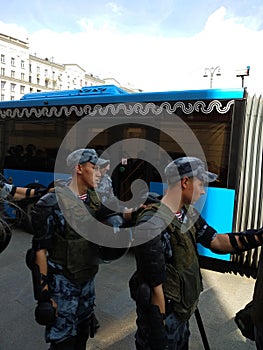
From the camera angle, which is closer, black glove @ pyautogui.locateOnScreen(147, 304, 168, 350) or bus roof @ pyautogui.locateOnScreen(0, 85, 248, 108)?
black glove @ pyautogui.locateOnScreen(147, 304, 168, 350)

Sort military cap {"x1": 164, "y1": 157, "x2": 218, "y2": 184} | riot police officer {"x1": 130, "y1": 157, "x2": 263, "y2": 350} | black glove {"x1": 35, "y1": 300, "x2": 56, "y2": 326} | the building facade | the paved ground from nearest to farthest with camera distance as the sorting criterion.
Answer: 1. riot police officer {"x1": 130, "y1": 157, "x2": 263, "y2": 350}
2. military cap {"x1": 164, "y1": 157, "x2": 218, "y2": 184}
3. black glove {"x1": 35, "y1": 300, "x2": 56, "y2": 326}
4. the paved ground
5. the building facade

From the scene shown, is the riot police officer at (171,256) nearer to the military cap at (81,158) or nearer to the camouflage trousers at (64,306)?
the camouflage trousers at (64,306)

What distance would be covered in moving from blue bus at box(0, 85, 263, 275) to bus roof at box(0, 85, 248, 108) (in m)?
0.02

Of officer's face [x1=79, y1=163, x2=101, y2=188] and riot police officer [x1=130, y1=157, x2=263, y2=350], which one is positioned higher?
officer's face [x1=79, y1=163, x2=101, y2=188]

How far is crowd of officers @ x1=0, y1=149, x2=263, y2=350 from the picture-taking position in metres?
1.67

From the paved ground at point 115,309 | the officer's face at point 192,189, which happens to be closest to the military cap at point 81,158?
the officer's face at point 192,189

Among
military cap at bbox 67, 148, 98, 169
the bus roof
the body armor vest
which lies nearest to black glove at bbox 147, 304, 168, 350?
the body armor vest

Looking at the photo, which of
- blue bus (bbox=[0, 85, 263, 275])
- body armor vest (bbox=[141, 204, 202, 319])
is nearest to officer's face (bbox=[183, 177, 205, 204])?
body armor vest (bbox=[141, 204, 202, 319])

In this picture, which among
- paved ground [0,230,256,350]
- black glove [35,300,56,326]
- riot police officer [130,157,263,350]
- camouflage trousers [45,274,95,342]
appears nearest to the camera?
riot police officer [130,157,263,350]

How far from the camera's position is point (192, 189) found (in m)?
1.78

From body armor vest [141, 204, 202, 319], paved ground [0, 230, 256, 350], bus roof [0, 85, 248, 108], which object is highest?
bus roof [0, 85, 248, 108]

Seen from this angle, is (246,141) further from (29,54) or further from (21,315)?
(29,54)

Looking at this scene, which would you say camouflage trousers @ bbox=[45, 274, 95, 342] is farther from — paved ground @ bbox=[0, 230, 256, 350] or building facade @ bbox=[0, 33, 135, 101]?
building facade @ bbox=[0, 33, 135, 101]

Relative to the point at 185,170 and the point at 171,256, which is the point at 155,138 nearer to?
the point at 185,170
